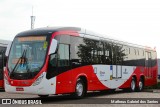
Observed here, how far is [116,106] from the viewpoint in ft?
46.2

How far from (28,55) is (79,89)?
3.12 m

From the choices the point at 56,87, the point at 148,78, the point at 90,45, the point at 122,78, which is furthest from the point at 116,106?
the point at 148,78

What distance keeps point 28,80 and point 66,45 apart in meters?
2.39

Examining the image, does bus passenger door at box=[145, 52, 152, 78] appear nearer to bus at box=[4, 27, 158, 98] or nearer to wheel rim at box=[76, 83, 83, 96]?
bus at box=[4, 27, 158, 98]

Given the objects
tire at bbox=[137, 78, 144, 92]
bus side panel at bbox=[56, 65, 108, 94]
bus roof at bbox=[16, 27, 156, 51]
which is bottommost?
tire at bbox=[137, 78, 144, 92]

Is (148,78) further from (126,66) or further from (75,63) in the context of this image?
(75,63)

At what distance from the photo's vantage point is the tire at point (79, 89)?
1720 cm

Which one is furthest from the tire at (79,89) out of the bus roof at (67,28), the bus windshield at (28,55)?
the bus windshield at (28,55)

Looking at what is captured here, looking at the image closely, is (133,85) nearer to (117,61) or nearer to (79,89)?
(117,61)

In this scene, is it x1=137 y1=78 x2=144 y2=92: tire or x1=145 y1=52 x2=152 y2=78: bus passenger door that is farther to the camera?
x1=145 y1=52 x2=152 y2=78: bus passenger door

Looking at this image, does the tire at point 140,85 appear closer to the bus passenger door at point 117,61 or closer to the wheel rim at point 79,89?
the bus passenger door at point 117,61

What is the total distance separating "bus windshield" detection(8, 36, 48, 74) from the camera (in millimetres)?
15469

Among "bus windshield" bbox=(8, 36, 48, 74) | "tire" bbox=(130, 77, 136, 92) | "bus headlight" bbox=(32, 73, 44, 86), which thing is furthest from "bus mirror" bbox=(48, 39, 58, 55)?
"tire" bbox=(130, 77, 136, 92)

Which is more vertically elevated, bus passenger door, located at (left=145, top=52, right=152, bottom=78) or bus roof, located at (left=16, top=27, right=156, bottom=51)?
bus roof, located at (left=16, top=27, right=156, bottom=51)
